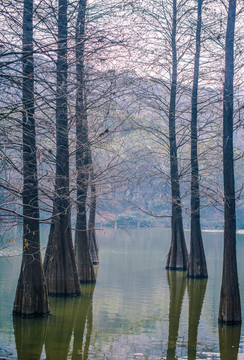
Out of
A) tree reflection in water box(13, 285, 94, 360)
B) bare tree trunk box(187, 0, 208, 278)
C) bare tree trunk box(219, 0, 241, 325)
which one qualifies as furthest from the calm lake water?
bare tree trunk box(187, 0, 208, 278)

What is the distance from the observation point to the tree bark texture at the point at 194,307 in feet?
27.8

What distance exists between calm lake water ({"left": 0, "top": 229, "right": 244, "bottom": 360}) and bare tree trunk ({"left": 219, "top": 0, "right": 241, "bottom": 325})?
1.22 feet

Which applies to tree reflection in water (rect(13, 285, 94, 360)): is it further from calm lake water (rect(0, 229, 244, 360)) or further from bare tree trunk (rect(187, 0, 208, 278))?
bare tree trunk (rect(187, 0, 208, 278))

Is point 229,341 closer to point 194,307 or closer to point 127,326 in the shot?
point 127,326

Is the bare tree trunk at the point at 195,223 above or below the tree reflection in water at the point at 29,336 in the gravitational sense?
above

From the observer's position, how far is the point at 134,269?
1916cm

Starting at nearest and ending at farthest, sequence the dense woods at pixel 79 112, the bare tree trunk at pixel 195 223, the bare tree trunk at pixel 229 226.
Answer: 1. the dense woods at pixel 79 112
2. the bare tree trunk at pixel 229 226
3. the bare tree trunk at pixel 195 223

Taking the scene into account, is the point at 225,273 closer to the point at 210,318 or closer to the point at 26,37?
the point at 210,318

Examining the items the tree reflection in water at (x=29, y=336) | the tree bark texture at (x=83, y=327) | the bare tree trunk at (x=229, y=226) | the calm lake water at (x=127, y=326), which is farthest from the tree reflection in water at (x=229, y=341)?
the tree reflection in water at (x=29, y=336)

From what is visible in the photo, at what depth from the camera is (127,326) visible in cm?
989

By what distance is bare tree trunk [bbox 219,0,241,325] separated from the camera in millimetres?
9531

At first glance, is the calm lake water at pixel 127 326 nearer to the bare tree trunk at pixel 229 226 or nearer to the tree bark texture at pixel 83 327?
the tree bark texture at pixel 83 327

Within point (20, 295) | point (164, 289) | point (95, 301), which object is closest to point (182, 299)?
point (164, 289)

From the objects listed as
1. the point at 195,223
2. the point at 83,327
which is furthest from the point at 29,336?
the point at 195,223
